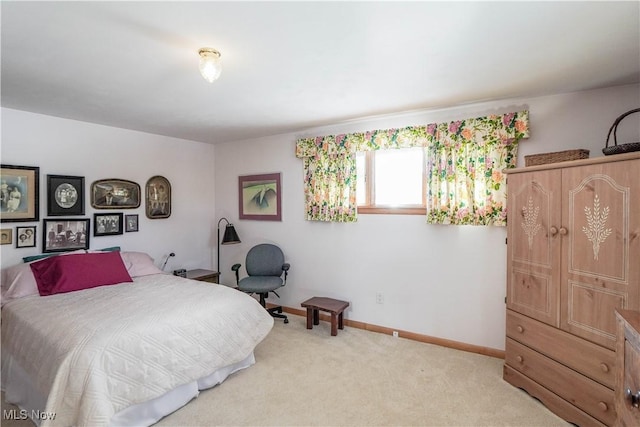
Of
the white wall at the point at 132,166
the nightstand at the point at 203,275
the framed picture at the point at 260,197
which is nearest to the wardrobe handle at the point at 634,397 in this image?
the framed picture at the point at 260,197

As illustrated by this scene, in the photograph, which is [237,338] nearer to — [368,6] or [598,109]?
[368,6]

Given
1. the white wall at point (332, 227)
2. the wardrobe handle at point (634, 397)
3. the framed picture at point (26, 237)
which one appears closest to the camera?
the wardrobe handle at point (634, 397)

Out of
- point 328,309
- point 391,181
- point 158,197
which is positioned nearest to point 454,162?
point 391,181

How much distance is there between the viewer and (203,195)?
4.87 meters

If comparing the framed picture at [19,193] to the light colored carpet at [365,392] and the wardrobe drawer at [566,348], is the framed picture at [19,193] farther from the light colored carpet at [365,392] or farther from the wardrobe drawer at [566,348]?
the wardrobe drawer at [566,348]

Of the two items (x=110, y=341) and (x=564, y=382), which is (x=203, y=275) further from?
(x=564, y=382)

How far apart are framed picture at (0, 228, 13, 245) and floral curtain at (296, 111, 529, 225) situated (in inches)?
129

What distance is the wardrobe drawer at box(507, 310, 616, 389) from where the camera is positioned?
189 centimetres

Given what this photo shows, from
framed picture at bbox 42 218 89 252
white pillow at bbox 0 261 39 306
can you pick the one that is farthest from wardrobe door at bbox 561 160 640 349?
framed picture at bbox 42 218 89 252

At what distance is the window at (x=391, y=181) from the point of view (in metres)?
3.37

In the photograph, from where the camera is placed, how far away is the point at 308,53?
1.95m

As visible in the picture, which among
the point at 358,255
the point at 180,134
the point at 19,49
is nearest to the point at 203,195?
the point at 180,134

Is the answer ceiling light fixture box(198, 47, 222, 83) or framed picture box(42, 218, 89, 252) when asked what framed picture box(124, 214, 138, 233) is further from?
ceiling light fixture box(198, 47, 222, 83)

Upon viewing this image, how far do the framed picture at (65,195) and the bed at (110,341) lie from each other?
66 cm
